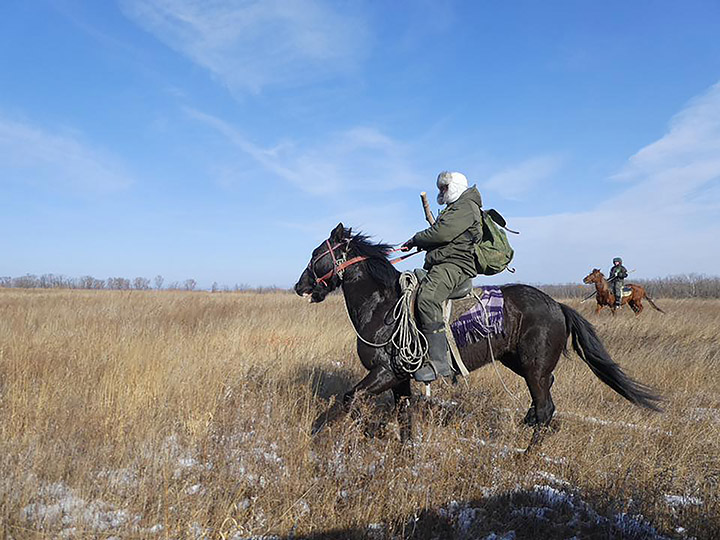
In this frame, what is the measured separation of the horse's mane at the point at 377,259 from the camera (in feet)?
15.4

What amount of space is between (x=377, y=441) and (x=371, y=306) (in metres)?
1.36

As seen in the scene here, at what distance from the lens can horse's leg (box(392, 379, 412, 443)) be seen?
446 centimetres

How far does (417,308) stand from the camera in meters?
4.33

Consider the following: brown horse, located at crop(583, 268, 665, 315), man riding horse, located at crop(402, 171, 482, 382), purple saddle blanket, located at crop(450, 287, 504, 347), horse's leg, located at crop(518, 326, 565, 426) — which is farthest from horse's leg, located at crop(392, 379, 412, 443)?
brown horse, located at crop(583, 268, 665, 315)

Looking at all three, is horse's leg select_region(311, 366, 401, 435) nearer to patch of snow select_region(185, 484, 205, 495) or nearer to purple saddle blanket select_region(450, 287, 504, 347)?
purple saddle blanket select_region(450, 287, 504, 347)

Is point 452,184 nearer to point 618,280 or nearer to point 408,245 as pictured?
point 408,245

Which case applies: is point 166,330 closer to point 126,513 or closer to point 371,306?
point 371,306

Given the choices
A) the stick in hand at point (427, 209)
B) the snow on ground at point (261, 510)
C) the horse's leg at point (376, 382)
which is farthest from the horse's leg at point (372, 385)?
the stick in hand at point (427, 209)

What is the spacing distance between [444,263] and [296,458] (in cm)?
234

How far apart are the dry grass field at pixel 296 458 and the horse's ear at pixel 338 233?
1811mm

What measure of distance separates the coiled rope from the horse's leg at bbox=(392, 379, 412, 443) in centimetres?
50

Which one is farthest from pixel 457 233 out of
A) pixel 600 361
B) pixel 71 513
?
pixel 71 513

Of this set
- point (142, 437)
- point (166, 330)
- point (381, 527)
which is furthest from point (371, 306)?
point (166, 330)

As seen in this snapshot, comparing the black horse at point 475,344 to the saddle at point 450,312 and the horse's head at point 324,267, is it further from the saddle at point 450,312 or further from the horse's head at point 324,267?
the saddle at point 450,312
